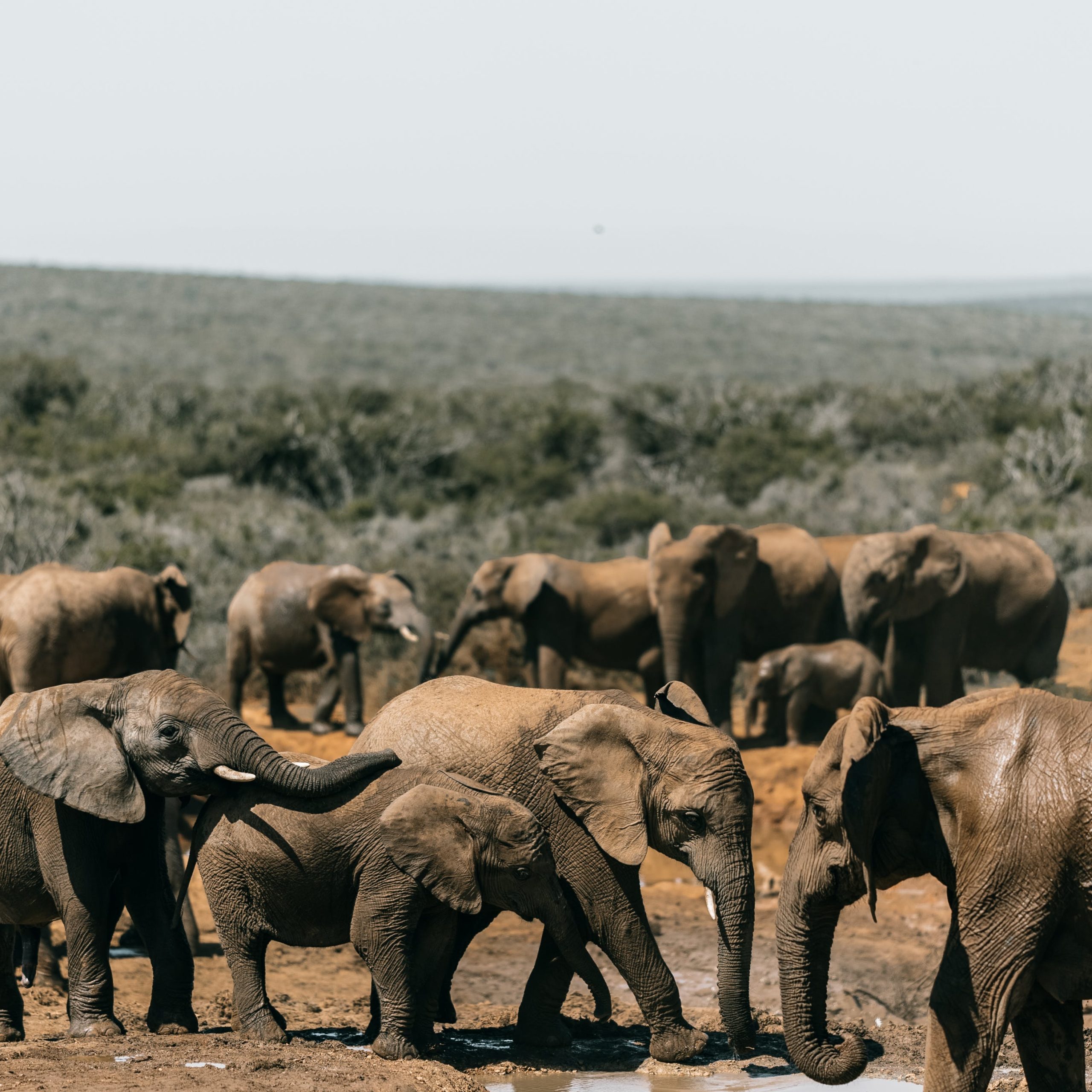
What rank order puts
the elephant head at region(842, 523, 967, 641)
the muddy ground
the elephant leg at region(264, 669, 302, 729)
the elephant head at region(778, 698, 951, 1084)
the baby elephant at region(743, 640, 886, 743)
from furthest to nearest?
the elephant leg at region(264, 669, 302, 729)
the elephant head at region(842, 523, 967, 641)
the baby elephant at region(743, 640, 886, 743)
the muddy ground
the elephant head at region(778, 698, 951, 1084)

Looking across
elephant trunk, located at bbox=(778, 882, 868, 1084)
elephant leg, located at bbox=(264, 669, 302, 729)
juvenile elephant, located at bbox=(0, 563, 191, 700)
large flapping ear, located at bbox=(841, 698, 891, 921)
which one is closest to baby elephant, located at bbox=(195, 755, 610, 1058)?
elephant trunk, located at bbox=(778, 882, 868, 1084)

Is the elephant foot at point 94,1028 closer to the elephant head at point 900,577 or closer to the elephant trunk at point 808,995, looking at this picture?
the elephant trunk at point 808,995

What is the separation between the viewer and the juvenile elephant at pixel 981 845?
601 centimetres

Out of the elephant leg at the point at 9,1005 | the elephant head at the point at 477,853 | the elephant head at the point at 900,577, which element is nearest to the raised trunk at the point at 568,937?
the elephant head at the point at 477,853

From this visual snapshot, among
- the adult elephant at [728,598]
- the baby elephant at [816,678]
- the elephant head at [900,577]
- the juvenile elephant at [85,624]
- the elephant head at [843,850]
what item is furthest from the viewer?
the adult elephant at [728,598]

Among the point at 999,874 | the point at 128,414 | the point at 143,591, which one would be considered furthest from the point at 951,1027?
the point at 128,414

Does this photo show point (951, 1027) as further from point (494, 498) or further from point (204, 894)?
point (494, 498)

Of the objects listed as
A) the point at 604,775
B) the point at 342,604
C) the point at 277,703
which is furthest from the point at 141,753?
the point at 277,703

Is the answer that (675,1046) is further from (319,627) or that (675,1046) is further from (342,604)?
(319,627)

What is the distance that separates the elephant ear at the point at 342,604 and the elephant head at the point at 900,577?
167 inches

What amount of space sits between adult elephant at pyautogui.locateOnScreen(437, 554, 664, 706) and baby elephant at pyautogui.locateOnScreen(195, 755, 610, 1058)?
7116mm

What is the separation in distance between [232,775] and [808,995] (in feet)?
8.68

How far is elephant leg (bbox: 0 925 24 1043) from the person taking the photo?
7852 mm

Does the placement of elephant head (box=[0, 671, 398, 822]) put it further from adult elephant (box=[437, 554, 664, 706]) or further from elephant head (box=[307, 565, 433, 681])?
elephant head (box=[307, 565, 433, 681])
